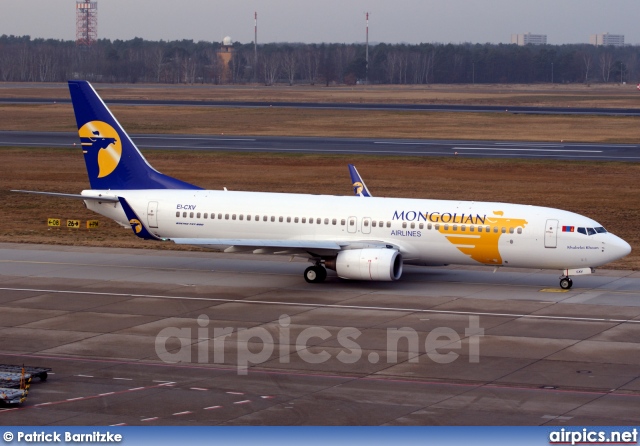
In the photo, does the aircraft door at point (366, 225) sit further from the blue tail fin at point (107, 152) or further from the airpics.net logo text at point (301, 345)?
the blue tail fin at point (107, 152)

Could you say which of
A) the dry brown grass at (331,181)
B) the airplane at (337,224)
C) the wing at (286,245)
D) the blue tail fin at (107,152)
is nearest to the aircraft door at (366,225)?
the airplane at (337,224)

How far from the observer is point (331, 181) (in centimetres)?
7212

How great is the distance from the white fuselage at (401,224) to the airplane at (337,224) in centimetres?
4

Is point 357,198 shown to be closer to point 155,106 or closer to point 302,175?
point 302,175

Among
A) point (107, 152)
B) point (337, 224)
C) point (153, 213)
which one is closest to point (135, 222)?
point (153, 213)

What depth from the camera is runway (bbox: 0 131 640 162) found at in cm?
8753

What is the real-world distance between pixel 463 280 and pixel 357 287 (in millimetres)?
4832

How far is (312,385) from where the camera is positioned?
88.3 feet

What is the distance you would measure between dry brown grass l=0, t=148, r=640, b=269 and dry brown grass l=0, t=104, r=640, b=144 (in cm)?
2185

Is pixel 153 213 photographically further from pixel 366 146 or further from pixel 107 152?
pixel 366 146

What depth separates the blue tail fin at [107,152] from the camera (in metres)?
45.0

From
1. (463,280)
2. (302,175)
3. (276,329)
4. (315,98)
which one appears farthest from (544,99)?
(276,329)

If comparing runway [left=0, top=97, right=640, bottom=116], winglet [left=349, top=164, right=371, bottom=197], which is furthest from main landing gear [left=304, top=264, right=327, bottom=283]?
runway [left=0, top=97, right=640, bottom=116]

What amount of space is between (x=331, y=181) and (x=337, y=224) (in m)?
30.6
